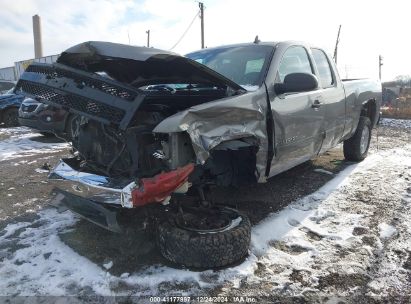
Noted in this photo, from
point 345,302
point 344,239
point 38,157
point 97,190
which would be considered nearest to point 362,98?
point 344,239

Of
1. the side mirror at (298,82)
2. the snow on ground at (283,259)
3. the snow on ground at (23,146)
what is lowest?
the snow on ground at (283,259)

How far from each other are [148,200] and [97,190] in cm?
46

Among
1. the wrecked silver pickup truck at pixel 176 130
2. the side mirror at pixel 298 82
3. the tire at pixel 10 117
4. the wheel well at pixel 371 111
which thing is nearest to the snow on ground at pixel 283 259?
the wrecked silver pickup truck at pixel 176 130

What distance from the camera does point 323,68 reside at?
5.32 m

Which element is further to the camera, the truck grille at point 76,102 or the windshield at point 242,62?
the windshield at point 242,62

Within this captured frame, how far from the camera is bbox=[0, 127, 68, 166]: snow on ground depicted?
7949mm

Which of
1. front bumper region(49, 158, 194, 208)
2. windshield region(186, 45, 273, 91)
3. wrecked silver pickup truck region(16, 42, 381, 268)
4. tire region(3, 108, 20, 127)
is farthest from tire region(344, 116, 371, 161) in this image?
tire region(3, 108, 20, 127)

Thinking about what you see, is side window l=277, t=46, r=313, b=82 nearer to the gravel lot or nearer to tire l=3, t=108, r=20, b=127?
the gravel lot

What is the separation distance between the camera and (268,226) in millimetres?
3982

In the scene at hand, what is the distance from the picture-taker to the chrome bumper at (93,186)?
283 centimetres

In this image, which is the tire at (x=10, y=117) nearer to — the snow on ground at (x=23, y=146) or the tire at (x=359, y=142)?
the snow on ground at (x=23, y=146)

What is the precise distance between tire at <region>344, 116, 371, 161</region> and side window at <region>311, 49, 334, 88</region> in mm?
1484

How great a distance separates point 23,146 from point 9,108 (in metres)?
4.23

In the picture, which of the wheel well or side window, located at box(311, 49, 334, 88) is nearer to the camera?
side window, located at box(311, 49, 334, 88)
